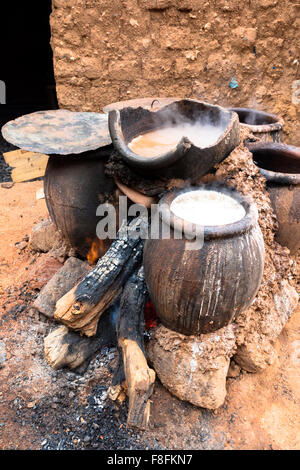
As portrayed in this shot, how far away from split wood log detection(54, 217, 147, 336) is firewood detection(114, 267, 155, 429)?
79 mm

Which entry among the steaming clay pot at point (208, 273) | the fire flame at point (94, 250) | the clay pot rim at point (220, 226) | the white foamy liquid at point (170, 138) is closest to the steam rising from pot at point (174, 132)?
the white foamy liquid at point (170, 138)

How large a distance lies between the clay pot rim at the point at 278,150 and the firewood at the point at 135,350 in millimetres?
991

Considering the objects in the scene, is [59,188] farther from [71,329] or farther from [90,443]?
[90,443]

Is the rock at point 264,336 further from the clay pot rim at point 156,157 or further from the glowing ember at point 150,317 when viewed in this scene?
the clay pot rim at point 156,157

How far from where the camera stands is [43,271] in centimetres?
272

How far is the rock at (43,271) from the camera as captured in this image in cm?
268

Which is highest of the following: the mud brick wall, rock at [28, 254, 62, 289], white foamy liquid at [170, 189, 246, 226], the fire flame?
the mud brick wall

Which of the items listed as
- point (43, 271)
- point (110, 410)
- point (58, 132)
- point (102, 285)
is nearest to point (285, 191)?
point (102, 285)

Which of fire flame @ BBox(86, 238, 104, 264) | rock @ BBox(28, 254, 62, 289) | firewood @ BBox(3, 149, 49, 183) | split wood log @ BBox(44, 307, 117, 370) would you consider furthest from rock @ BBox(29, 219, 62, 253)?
split wood log @ BBox(44, 307, 117, 370)

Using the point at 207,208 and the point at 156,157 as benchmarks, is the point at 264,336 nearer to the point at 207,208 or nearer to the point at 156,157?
the point at 207,208

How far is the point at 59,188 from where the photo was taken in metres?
2.42

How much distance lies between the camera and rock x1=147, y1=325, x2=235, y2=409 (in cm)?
189

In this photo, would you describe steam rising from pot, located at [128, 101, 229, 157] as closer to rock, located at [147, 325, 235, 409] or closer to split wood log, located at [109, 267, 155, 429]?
split wood log, located at [109, 267, 155, 429]
